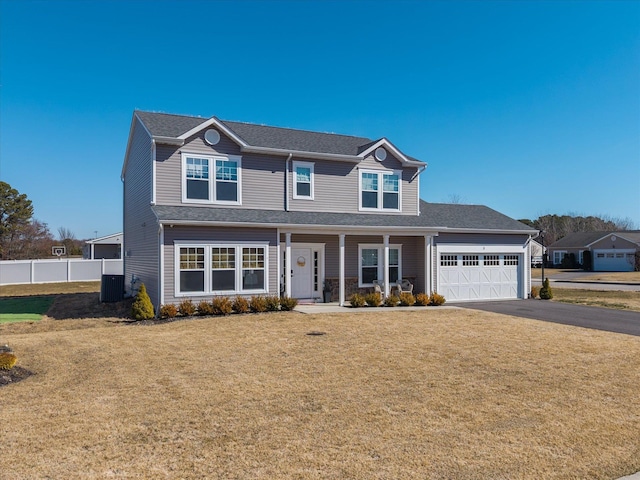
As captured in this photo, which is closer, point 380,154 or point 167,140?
point 167,140

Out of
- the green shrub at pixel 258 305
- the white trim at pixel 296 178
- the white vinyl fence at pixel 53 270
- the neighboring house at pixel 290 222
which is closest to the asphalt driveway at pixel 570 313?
the neighboring house at pixel 290 222

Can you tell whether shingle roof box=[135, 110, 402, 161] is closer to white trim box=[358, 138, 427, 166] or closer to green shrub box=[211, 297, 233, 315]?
white trim box=[358, 138, 427, 166]

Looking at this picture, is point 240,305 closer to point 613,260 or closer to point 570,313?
point 570,313

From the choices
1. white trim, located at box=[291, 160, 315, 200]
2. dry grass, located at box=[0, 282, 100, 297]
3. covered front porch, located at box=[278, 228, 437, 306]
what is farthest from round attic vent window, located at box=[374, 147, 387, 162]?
dry grass, located at box=[0, 282, 100, 297]

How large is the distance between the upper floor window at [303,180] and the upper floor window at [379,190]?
246 cm

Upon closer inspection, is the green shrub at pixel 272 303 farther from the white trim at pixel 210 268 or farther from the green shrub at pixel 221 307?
the green shrub at pixel 221 307

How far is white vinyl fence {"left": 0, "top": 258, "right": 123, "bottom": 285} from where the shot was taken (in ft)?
107

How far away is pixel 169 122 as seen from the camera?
1788 cm

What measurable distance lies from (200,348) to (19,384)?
3.67 meters

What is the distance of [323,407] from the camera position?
20.9ft

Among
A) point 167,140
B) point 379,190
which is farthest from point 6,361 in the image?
point 379,190

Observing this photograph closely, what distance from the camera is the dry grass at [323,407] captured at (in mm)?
4688

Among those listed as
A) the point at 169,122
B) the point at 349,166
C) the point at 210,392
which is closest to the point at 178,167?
the point at 169,122

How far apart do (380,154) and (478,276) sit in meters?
7.53
